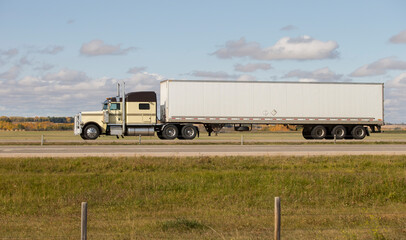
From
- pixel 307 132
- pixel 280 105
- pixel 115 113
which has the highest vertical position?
pixel 280 105

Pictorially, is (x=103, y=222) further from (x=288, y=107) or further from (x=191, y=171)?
(x=288, y=107)

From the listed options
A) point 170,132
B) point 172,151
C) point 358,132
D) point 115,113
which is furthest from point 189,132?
point 358,132

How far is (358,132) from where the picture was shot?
41344mm

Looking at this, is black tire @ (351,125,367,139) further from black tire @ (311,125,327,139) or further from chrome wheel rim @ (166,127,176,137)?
chrome wheel rim @ (166,127,176,137)

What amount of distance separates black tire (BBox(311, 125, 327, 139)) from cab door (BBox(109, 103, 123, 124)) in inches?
593

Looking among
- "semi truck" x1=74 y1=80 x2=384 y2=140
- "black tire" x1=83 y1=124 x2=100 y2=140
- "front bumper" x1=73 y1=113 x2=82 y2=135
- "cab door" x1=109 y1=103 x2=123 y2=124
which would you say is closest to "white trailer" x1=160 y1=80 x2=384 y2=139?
"semi truck" x1=74 y1=80 x2=384 y2=140

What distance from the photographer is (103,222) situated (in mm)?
12766

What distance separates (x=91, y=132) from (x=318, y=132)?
57.9ft

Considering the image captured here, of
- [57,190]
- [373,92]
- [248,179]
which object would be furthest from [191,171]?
[373,92]

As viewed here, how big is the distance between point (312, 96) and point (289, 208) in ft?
84.9

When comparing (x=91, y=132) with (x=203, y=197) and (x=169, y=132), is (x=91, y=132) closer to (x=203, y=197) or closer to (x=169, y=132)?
(x=169, y=132)

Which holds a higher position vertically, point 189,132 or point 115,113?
point 115,113

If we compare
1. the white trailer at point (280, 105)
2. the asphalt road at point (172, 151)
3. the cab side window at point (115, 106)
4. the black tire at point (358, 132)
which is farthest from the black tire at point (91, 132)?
the black tire at point (358, 132)

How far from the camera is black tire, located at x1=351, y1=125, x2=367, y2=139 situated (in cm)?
4112
